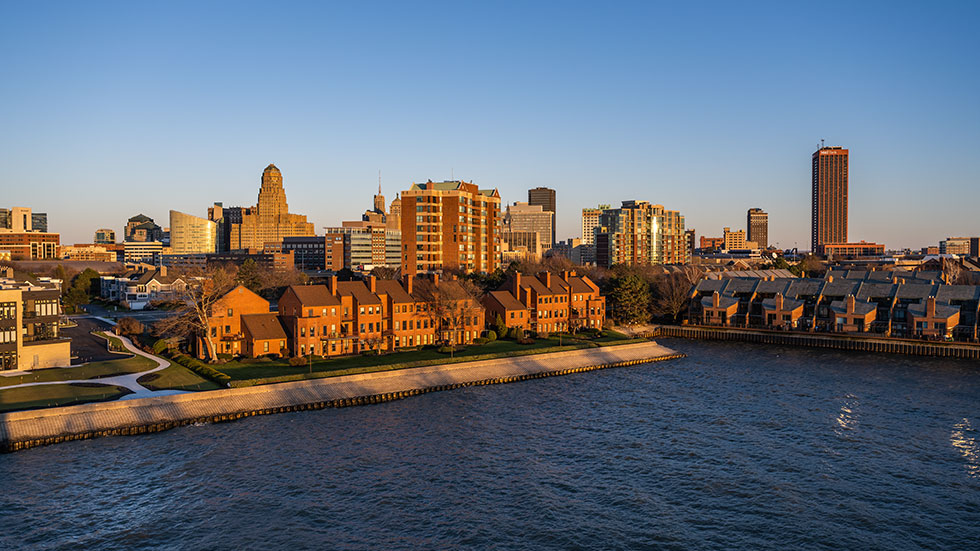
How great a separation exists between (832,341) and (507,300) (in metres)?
56.4

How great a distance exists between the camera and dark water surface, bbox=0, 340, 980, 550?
126ft

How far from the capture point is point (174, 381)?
69250 millimetres

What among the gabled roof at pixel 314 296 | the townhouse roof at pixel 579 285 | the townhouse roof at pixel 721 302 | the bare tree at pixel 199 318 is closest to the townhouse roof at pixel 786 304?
the townhouse roof at pixel 721 302

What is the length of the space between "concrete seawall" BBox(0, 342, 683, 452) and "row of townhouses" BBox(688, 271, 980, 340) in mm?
48519

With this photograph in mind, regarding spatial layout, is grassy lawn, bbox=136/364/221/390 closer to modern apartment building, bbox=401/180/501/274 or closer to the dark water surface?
the dark water surface

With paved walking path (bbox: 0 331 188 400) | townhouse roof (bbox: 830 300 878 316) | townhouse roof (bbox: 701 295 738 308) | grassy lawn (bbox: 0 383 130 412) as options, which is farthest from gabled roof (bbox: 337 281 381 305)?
townhouse roof (bbox: 830 300 878 316)

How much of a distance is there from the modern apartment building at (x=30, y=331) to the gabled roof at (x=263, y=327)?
1980 centimetres

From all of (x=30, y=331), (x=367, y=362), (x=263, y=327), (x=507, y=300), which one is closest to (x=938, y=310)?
(x=507, y=300)

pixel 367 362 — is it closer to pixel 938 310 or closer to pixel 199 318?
pixel 199 318

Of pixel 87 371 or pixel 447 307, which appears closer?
pixel 87 371

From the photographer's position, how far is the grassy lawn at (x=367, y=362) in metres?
72.0

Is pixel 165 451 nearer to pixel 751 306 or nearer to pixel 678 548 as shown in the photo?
pixel 678 548

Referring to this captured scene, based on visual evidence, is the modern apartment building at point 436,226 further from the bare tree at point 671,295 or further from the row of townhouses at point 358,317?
the bare tree at point 671,295

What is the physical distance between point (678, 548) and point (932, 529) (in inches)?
634
